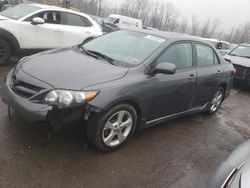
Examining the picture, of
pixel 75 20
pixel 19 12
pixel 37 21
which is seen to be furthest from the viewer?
pixel 75 20

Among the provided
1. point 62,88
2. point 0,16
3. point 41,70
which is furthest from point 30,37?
point 62,88

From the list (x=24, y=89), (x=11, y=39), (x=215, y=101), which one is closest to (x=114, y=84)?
(x=24, y=89)

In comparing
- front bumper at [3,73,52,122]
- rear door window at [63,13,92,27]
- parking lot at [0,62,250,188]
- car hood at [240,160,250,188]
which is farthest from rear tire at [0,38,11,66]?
car hood at [240,160,250,188]

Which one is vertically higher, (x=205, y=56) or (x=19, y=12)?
(x=205, y=56)

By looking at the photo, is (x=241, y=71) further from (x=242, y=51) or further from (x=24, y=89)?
(x=24, y=89)

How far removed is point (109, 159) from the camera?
364 centimetres

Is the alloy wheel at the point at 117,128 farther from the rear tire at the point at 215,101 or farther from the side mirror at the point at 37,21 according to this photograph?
the side mirror at the point at 37,21

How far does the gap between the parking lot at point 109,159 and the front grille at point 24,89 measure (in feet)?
1.33

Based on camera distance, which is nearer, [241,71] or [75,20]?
[75,20]

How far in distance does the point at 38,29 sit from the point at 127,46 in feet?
11.8

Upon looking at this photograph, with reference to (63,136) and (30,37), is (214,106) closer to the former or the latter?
(63,136)

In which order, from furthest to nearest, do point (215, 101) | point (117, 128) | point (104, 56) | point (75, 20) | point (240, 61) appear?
point (240, 61) < point (75, 20) < point (215, 101) < point (104, 56) < point (117, 128)

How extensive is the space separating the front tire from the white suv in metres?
4.17

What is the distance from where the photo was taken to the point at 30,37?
6996 mm
